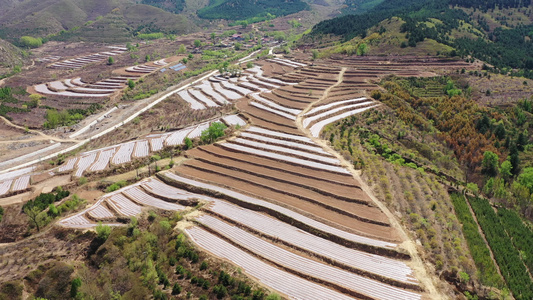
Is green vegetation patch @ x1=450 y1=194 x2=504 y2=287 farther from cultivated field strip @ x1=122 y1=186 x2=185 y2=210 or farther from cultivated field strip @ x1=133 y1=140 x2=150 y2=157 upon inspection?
cultivated field strip @ x1=133 y1=140 x2=150 y2=157

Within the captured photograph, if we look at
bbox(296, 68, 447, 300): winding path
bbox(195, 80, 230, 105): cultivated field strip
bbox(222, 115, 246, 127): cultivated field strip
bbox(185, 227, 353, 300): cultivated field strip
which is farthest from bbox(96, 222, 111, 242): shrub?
bbox(195, 80, 230, 105): cultivated field strip

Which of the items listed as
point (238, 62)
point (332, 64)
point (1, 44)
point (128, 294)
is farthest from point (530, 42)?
point (1, 44)

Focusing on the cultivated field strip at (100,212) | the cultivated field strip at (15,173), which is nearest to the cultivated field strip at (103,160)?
the cultivated field strip at (15,173)

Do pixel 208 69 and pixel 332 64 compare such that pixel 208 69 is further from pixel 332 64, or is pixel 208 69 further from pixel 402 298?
pixel 402 298

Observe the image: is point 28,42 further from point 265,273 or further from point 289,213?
point 265,273

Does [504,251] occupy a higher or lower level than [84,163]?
lower

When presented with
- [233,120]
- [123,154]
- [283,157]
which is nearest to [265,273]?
[283,157]
